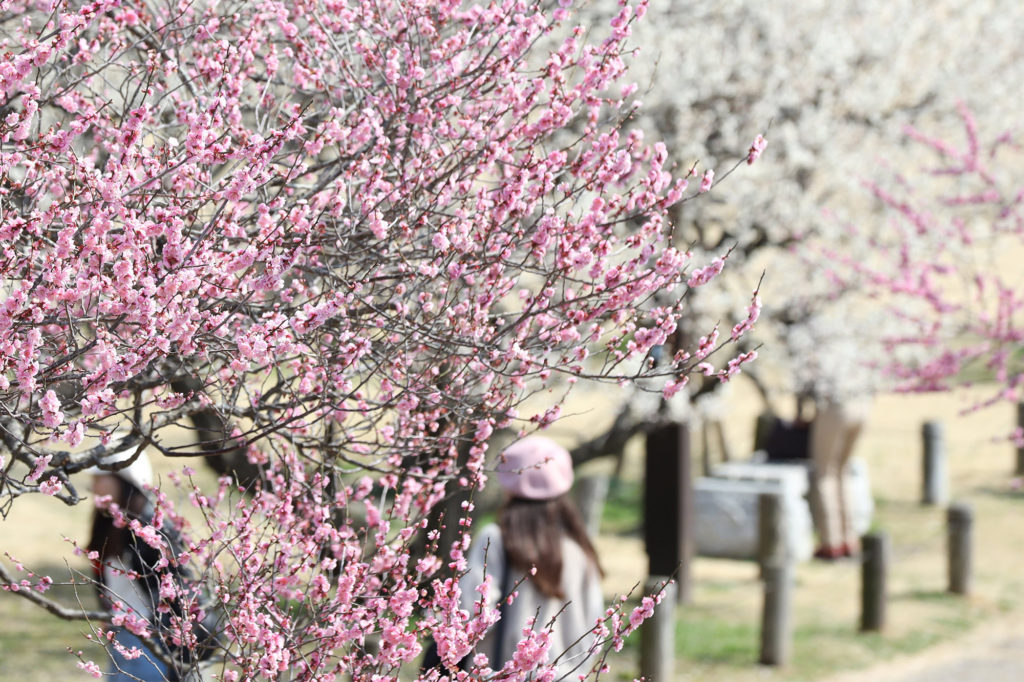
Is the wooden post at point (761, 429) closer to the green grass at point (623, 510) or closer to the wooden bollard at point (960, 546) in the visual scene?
the green grass at point (623, 510)

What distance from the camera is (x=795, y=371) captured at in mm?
14055

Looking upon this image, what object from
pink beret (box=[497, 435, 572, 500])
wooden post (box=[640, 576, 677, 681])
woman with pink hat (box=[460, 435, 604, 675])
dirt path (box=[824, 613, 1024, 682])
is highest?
pink beret (box=[497, 435, 572, 500])

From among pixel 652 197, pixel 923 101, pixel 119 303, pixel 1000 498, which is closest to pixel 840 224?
pixel 923 101

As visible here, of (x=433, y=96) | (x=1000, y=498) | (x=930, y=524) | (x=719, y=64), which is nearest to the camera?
(x=433, y=96)

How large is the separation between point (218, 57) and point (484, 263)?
950mm

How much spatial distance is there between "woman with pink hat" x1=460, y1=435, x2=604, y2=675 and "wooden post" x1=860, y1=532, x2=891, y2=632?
6.18 meters

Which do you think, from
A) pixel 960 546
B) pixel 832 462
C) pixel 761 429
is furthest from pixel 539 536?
pixel 761 429

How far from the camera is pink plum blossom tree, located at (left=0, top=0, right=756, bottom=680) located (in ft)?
9.85

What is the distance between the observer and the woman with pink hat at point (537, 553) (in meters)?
4.80

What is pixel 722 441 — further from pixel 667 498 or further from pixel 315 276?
pixel 315 276

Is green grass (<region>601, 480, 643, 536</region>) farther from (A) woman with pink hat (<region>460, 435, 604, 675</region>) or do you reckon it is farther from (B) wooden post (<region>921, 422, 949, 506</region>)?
(A) woman with pink hat (<region>460, 435, 604, 675</region>)

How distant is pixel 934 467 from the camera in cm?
1755

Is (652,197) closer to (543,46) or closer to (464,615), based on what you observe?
(464,615)

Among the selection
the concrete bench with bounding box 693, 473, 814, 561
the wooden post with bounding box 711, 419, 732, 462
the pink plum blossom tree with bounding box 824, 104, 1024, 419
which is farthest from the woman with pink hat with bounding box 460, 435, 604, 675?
the wooden post with bounding box 711, 419, 732, 462
